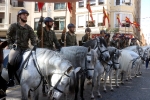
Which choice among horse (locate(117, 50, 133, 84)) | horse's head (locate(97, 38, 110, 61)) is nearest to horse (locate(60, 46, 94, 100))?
horse's head (locate(97, 38, 110, 61))

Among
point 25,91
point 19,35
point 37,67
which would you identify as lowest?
point 25,91

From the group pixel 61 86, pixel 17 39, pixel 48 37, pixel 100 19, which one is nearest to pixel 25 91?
pixel 61 86

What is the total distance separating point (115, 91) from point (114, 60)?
1.56 metres

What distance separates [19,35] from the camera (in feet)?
20.7

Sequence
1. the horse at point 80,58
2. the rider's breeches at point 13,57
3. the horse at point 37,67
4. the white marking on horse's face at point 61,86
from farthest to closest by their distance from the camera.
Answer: the horse at point 80,58, the rider's breeches at point 13,57, the horse at point 37,67, the white marking on horse's face at point 61,86

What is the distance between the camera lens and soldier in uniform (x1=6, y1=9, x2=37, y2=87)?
6.00 meters

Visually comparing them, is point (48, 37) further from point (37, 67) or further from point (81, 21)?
point (81, 21)

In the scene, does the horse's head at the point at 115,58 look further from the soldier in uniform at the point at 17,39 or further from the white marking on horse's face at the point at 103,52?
the soldier in uniform at the point at 17,39

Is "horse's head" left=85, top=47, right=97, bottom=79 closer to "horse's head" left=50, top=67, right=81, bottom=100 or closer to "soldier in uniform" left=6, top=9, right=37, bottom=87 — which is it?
"soldier in uniform" left=6, top=9, right=37, bottom=87

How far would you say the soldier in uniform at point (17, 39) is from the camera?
6.00m

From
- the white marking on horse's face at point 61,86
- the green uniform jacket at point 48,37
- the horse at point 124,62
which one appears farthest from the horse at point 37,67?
the horse at point 124,62

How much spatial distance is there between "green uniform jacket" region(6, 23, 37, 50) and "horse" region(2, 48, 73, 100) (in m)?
0.48

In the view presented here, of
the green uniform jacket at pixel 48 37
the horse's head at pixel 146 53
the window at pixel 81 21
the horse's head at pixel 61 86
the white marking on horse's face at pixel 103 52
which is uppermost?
the window at pixel 81 21

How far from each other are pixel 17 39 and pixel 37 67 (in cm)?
109
